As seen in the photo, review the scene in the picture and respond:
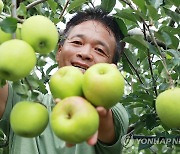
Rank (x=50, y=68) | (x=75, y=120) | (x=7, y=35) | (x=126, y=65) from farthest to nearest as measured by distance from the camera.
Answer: (x=50, y=68) < (x=126, y=65) < (x=7, y=35) < (x=75, y=120)

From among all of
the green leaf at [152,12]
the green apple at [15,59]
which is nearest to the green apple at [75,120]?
the green apple at [15,59]

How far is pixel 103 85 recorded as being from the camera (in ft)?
3.16

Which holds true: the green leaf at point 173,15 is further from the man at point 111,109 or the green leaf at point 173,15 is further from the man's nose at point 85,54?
the man's nose at point 85,54

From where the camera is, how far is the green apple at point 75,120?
0.92 m

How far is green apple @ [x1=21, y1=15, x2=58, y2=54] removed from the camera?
0.98 m

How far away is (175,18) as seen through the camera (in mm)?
1676

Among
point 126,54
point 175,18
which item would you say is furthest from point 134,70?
point 175,18

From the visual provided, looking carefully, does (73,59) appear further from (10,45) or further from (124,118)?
(10,45)

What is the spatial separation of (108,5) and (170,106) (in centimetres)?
89

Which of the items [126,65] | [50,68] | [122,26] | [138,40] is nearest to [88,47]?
[138,40]

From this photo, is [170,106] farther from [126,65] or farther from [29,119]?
[126,65]

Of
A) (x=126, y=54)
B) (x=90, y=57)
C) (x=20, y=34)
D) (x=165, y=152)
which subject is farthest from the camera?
(x=165, y=152)

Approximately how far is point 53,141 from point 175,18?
719mm

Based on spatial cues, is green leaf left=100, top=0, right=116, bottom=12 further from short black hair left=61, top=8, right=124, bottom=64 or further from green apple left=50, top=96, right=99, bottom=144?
green apple left=50, top=96, right=99, bottom=144
